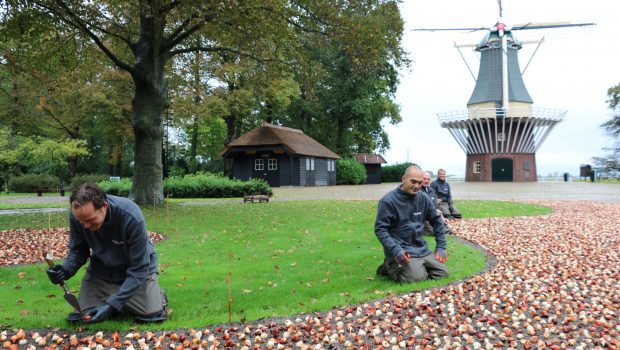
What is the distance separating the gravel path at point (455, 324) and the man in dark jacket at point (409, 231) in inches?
17.9

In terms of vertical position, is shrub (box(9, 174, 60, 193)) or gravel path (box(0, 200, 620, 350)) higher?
shrub (box(9, 174, 60, 193))

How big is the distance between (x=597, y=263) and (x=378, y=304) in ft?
16.6

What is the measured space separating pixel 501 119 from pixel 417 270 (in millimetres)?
48149

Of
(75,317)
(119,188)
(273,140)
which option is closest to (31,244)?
(75,317)

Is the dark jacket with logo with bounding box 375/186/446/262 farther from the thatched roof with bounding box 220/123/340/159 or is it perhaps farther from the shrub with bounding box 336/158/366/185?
the shrub with bounding box 336/158/366/185

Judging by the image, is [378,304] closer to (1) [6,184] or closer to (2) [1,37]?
(2) [1,37]

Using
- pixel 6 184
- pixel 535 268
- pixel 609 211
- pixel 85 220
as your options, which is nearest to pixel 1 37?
pixel 85 220

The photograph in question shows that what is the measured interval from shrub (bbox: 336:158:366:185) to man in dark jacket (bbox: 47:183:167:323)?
45.5 metres

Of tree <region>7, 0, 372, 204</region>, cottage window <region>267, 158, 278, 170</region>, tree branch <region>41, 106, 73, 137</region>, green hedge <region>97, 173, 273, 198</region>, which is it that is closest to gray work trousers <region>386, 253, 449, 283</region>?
tree <region>7, 0, 372, 204</region>

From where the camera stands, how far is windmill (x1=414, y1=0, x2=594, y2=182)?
50.9 meters

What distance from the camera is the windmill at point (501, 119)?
167 ft

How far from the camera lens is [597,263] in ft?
28.1

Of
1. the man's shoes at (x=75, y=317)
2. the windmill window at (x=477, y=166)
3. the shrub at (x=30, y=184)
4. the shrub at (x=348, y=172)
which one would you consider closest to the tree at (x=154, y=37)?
the man's shoes at (x=75, y=317)

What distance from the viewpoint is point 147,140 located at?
17.8 meters
